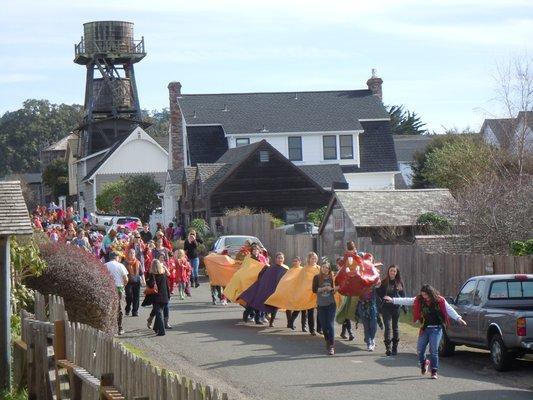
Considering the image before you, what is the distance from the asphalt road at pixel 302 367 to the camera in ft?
53.3

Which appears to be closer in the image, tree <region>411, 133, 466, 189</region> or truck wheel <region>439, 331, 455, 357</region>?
truck wheel <region>439, 331, 455, 357</region>

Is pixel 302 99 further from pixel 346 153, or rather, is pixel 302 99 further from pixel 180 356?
pixel 180 356

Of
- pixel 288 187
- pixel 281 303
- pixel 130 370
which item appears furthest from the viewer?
pixel 288 187

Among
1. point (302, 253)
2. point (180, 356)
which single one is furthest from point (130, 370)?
point (302, 253)

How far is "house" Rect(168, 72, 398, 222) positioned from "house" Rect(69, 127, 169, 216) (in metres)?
7.44

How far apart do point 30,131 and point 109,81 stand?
2188 inches

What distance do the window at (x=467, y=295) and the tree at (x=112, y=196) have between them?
49495 millimetres

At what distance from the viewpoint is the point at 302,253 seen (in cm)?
3916

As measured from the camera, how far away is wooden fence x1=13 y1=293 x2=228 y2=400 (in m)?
9.90

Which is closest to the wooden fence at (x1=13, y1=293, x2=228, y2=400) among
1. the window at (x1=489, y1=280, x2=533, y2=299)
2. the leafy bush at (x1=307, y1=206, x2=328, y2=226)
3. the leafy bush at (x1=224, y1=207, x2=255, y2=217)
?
the window at (x1=489, y1=280, x2=533, y2=299)

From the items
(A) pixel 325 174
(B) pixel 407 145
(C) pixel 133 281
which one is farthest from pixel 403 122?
(C) pixel 133 281

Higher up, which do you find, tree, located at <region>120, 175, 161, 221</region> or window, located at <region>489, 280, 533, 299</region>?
tree, located at <region>120, 175, 161, 221</region>

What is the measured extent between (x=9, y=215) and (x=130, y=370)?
22.0ft

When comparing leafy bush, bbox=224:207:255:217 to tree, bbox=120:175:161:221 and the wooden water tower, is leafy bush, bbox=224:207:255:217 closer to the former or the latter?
tree, bbox=120:175:161:221
